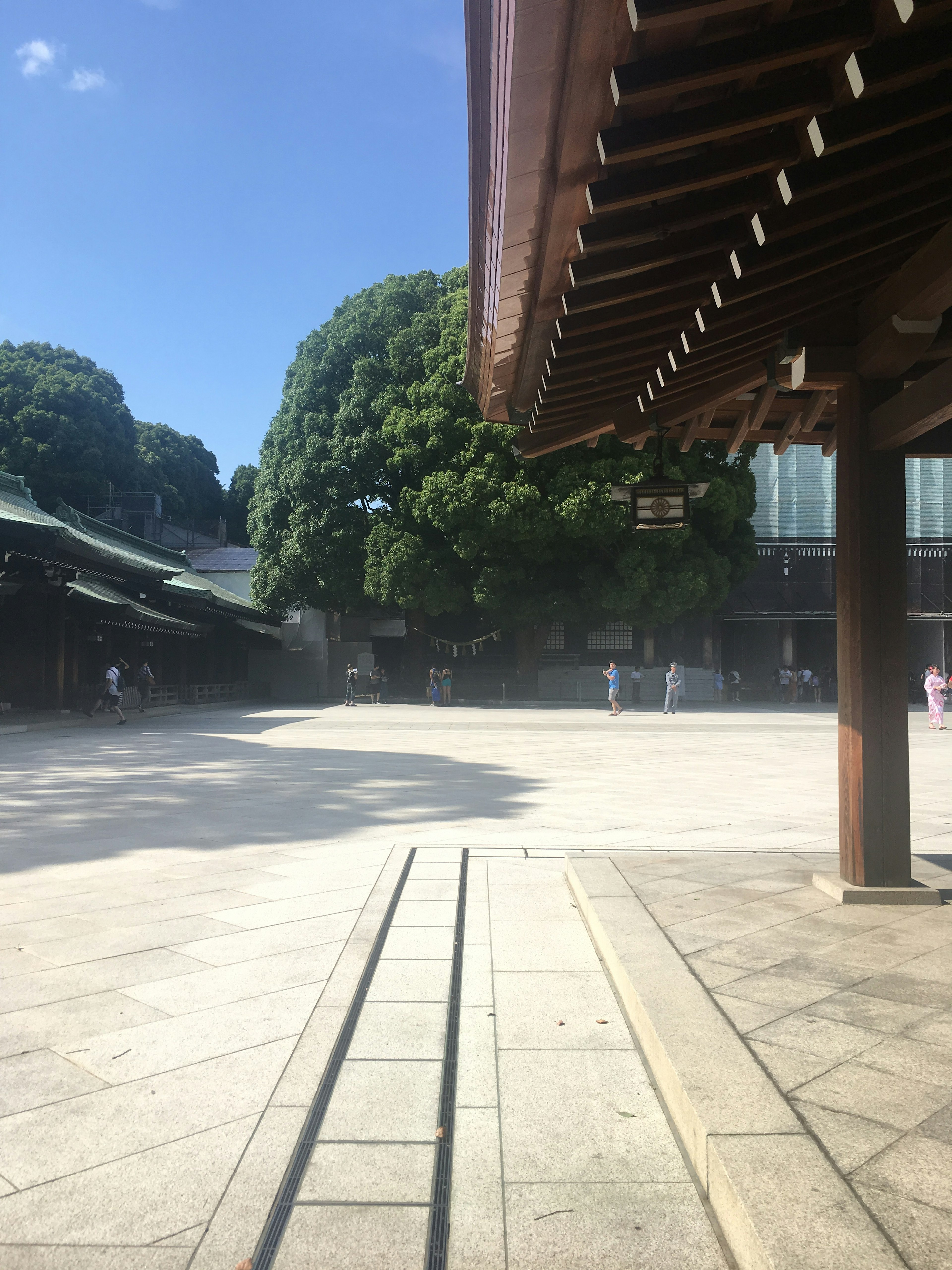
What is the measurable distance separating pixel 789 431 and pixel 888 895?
303 centimetres

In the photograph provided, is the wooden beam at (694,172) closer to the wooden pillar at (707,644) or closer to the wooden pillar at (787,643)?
the wooden pillar at (707,644)

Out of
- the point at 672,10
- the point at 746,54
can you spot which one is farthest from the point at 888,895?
the point at 672,10

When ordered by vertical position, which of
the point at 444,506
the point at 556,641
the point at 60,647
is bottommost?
the point at 60,647

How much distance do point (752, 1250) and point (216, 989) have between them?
2470 millimetres

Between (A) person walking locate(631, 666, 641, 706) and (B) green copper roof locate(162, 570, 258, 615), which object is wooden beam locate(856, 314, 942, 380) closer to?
(B) green copper roof locate(162, 570, 258, 615)

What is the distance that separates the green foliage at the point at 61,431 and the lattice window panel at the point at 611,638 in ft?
83.5

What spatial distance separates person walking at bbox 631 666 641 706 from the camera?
3050cm

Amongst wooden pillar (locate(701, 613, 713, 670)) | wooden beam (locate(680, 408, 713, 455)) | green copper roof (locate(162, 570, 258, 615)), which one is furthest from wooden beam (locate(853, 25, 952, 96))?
wooden pillar (locate(701, 613, 713, 670))

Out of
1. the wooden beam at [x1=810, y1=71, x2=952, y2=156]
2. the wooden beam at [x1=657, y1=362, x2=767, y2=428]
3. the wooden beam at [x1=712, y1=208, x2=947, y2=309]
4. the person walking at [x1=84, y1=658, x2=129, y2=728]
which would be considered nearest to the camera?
the wooden beam at [x1=810, y1=71, x2=952, y2=156]

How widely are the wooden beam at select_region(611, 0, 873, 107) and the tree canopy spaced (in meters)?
22.1

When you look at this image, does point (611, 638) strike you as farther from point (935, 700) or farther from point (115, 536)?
point (115, 536)

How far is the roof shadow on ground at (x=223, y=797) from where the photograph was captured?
6934 millimetres

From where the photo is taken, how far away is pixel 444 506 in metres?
27.1

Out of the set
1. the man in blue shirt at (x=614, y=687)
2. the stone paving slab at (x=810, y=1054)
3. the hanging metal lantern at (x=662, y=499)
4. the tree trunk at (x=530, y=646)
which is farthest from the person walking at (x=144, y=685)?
the stone paving slab at (x=810, y=1054)
